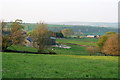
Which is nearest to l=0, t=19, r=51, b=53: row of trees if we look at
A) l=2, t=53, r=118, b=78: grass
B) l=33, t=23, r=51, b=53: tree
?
l=33, t=23, r=51, b=53: tree

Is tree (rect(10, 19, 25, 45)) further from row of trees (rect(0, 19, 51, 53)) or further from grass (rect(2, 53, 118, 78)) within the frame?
grass (rect(2, 53, 118, 78))

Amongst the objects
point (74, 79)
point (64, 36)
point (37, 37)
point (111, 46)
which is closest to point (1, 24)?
point (37, 37)

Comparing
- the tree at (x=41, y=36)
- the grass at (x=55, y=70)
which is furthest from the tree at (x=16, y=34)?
the grass at (x=55, y=70)

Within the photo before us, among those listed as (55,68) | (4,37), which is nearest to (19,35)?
(4,37)

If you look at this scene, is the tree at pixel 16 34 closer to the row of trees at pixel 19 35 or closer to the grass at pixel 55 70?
the row of trees at pixel 19 35

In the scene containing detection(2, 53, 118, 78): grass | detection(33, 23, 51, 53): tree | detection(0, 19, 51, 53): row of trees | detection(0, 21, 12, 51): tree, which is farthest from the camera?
detection(33, 23, 51, 53): tree

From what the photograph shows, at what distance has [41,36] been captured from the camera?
39.7 m

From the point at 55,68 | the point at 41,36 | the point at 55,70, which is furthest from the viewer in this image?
the point at 41,36

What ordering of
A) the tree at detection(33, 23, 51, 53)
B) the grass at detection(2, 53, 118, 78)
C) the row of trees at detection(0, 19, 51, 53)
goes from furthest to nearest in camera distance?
the tree at detection(33, 23, 51, 53) < the row of trees at detection(0, 19, 51, 53) < the grass at detection(2, 53, 118, 78)

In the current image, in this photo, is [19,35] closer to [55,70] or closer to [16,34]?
[16,34]

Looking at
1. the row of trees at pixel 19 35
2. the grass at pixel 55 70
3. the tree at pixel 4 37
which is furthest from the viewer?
the row of trees at pixel 19 35

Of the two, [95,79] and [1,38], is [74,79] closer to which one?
[95,79]

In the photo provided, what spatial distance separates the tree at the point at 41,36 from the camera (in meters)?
39.8

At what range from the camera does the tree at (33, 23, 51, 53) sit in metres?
39.8
